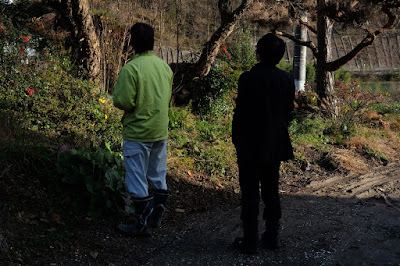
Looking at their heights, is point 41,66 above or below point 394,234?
above

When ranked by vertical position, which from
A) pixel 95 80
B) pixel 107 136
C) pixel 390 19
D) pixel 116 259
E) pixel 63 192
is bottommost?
pixel 116 259

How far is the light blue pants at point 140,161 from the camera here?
4.01m

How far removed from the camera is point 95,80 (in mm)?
8078

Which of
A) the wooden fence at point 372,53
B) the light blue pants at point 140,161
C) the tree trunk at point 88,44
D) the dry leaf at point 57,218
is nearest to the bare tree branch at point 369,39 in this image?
the tree trunk at point 88,44

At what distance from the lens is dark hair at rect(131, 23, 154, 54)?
3955 mm

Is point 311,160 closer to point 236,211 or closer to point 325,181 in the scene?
point 325,181

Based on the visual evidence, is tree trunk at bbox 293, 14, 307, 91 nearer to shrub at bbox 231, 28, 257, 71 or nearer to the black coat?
shrub at bbox 231, 28, 257, 71

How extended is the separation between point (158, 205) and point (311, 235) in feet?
5.48

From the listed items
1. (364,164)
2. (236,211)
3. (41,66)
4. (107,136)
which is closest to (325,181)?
(364,164)

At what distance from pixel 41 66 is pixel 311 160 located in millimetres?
5188

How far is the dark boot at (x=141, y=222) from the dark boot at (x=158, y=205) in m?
0.15

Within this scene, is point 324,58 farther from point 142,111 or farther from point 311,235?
point 142,111

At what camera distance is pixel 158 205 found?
4.41 meters

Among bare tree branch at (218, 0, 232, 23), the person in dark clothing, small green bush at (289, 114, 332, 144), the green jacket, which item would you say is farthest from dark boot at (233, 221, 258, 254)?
bare tree branch at (218, 0, 232, 23)
